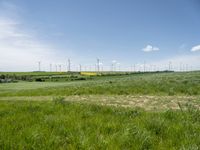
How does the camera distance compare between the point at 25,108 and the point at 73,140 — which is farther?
the point at 25,108

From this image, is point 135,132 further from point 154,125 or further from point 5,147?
point 5,147

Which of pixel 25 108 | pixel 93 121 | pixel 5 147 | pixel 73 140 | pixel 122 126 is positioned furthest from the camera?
pixel 25 108

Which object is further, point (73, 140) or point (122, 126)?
point (122, 126)

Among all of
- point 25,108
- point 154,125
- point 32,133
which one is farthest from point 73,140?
point 25,108

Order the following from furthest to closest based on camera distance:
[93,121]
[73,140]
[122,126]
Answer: [93,121] → [122,126] → [73,140]

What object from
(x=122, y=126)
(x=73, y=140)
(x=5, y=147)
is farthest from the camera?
(x=122, y=126)

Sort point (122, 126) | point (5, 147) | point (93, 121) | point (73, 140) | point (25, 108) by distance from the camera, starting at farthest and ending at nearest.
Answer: point (25, 108), point (93, 121), point (122, 126), point (73, 140), point (5, 147)

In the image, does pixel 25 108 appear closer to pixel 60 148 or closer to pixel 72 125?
pixel 72 125

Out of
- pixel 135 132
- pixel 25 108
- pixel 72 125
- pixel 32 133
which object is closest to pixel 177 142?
pixel 135 132

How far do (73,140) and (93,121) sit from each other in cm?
184

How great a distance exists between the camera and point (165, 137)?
19.6 ft

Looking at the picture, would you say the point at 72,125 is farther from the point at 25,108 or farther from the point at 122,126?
the point at 25,108

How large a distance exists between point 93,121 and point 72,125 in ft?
2.49

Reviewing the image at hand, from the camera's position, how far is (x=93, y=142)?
214 inches
